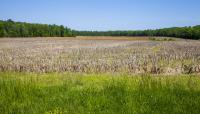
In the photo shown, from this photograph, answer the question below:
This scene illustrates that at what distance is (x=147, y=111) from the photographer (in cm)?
675

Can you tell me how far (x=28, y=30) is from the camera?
110 metres

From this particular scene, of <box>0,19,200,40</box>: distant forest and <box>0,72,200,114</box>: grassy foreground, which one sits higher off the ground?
<box>0,19,200,40</box>: distant forest

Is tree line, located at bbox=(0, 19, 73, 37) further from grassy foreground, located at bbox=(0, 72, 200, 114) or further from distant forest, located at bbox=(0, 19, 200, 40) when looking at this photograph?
grassy foreground, located at bbox=(0, 72, 200, 114)

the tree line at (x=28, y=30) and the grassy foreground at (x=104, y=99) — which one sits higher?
the tree line at (x=28, y=30)

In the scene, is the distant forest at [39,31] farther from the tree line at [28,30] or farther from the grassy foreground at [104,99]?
the grassy foreground at [104,99]

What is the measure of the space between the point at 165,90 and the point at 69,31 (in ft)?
425

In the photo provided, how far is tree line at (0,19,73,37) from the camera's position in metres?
103

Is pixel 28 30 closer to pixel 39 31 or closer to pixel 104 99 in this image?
pixel 39 31

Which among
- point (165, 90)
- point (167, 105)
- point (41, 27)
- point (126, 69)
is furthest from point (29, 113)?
point (41, 27)

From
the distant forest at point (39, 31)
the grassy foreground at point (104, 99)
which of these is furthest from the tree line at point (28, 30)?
the grassy foreground at point (104, 99)

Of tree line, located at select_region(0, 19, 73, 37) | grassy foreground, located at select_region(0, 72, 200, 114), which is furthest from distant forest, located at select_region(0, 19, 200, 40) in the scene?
grassy foreground, located at select_region(0, 72, 200, 114)

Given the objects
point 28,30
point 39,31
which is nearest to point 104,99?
point 28,30

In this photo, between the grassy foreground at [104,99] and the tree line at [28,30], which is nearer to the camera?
the grassy foreground at [104,99]

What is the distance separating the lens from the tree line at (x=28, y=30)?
103 m
